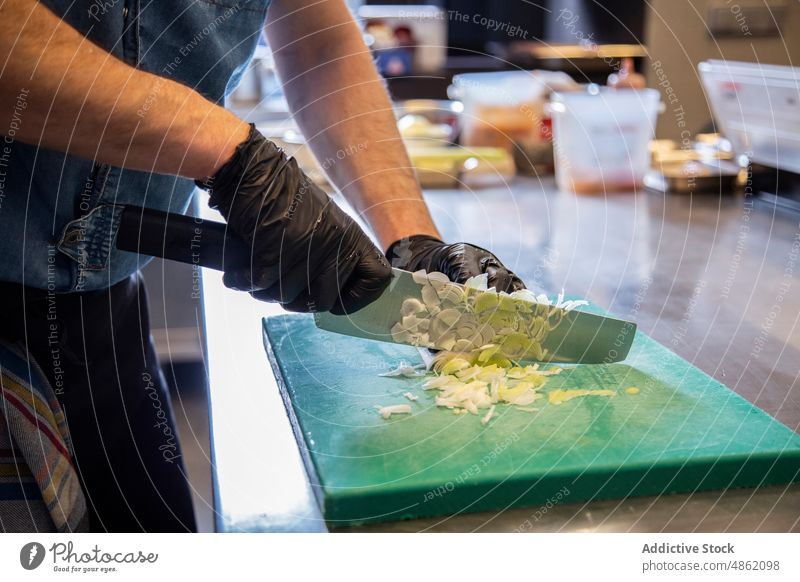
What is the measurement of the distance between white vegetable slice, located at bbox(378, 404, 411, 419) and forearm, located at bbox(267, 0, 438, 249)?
0.30 meters

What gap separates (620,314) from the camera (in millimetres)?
1116

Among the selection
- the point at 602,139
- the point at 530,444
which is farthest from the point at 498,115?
the point at 530,444

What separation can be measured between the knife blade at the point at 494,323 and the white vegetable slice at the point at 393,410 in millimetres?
119

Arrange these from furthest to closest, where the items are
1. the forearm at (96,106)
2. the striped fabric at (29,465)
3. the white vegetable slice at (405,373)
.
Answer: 1. the white vegetable slice at (405,373)
2. the striped fabric at (29,465)
3. the forearm at (96,106)

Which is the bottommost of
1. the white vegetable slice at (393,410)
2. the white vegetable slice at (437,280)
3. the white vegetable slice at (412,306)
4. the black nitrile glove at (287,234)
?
the white vegetable slice at (393,410)

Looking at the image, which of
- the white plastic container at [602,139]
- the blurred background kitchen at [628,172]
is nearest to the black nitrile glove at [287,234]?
the blurred background kitchen at [628,172]

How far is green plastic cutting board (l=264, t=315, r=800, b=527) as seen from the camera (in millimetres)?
653

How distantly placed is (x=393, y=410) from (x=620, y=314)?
0.46m

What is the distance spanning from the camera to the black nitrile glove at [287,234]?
747 mm

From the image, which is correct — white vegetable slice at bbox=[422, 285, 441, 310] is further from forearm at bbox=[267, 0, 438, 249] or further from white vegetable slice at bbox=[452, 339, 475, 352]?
forearm at bbox=[267, 0, 438, 249]

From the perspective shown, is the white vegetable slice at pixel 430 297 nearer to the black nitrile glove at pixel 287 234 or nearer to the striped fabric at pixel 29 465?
the black nitrile glove at pixel 287 234

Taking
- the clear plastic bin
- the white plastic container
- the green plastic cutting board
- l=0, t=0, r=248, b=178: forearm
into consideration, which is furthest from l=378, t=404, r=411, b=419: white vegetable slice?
the clear plastic bin

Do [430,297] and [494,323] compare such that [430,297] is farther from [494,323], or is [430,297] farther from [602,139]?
[602,139]
